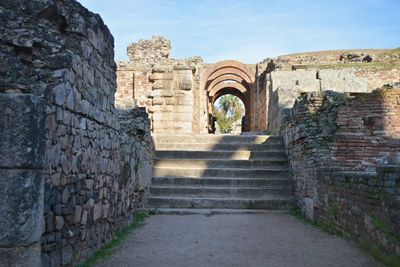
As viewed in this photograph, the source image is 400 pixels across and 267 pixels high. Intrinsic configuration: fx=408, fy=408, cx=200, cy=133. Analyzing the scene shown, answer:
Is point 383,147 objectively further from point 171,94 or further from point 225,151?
point 171,94

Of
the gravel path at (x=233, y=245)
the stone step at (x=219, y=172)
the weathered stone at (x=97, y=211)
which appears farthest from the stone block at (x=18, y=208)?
the stone step at (x=219, y=172)

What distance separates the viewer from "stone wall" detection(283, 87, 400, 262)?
596cm

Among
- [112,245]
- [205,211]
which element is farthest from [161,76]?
[112,245]

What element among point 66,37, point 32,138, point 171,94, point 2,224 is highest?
point 171,94

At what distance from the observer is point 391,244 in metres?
4.08

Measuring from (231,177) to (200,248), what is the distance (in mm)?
4148

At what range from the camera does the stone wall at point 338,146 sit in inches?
235

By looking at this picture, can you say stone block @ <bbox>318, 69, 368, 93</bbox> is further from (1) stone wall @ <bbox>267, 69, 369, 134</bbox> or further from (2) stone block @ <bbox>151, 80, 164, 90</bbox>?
(2) stone block @ <bbox>151, 80, 164, 90</bbox>

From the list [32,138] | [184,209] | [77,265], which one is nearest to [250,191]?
[184,209]

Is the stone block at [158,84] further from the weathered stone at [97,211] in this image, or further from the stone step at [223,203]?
the weathered stone at [97,211]

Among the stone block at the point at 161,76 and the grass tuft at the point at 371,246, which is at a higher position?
the stone block at the point at 161,76

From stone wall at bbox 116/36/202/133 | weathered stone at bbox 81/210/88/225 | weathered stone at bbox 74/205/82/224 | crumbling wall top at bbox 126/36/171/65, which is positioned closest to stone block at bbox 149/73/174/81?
stone wall at bbox 116/36/202/133

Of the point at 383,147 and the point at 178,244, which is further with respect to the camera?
the point at 383,147

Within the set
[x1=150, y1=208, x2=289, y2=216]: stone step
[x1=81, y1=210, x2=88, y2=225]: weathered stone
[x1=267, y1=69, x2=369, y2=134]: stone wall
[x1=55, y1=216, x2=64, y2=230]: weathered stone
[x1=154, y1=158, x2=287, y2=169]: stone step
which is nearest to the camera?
[x1=55, y1=216, x2=64, y2=230]: weathered stone
